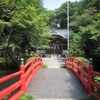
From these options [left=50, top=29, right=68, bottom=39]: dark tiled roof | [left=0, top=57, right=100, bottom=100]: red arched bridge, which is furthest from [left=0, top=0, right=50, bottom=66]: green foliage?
[left=50, top=29, right=68, bottom=39]: dark tiled roof

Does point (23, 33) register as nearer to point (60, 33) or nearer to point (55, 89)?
point (55, 89)

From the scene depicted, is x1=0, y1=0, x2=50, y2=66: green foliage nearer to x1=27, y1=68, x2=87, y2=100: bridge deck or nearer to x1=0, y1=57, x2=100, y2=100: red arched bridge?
x1=27, y1=68, x2=87, y2=100: bridge deck

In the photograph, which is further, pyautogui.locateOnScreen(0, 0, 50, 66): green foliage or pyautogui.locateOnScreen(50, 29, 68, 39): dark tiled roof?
pyautogui.locateOnScreen(50, 29, 68, 39): dark tiled roof

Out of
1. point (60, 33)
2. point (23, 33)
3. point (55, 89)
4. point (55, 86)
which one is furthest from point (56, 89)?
point (60, 33)

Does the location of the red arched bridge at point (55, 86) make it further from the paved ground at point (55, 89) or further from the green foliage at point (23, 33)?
the green foliage at point (23, 33)

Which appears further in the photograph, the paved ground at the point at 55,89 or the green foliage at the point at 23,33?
the green foliage at the point at 23,33

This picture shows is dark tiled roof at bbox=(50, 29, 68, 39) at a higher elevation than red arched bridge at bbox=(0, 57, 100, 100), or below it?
higher

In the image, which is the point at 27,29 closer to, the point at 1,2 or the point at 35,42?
the point at 35,42

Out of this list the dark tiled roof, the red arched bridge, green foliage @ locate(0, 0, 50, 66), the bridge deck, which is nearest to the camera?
the red arched bridge

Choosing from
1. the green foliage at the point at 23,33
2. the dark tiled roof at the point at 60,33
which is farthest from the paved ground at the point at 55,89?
the dark tiled roof at the point at 60,33

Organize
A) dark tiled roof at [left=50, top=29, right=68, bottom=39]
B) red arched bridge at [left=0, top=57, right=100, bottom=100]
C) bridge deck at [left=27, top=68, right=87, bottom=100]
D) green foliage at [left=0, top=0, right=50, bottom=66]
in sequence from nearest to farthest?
red arched bridge at [left=0, top=57, right=100, bottom=100] → bridge deck at [left=27, top=68, right=87, bottom=100] → green foliage at [left=0, top=0, right=50, bottom=66] → dark tiled roof at [left=50, top=29, right=68, bottom=39]

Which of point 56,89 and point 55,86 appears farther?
point 55,86

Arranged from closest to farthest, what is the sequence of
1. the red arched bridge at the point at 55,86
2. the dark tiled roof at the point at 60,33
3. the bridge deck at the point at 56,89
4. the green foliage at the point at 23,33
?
the red arched bridge at the point at 55,86, the bridge deck at the point at 56,89, the green foliage at the point at 23,33, the dark tiled roof at the point at 60,33

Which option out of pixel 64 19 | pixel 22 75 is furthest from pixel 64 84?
pixel 64 19
